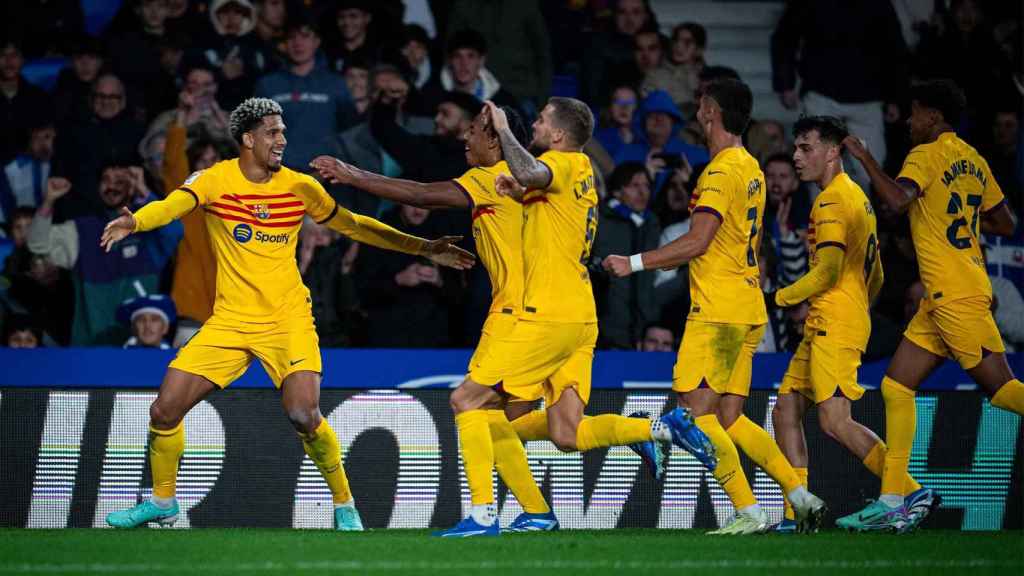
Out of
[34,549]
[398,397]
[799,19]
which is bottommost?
[34,549]

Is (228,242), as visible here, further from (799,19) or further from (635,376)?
(799,19)

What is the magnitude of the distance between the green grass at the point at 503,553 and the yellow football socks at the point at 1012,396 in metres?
0.71

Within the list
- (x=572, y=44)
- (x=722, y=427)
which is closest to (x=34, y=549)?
(x=722, y=427)

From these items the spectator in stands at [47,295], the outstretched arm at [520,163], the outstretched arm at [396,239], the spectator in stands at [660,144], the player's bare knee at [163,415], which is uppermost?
the spectator in stands at [660,144]

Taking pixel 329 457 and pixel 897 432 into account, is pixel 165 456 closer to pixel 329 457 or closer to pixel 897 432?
pixel 329 457

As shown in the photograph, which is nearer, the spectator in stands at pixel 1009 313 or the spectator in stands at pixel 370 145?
the spectator in stands at pixel 1009 313

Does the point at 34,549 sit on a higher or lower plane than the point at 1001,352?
lower

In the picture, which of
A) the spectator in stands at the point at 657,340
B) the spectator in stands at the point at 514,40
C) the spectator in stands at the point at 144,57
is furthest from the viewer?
the spectator in stands at the point at 514,40

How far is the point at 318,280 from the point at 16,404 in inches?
113

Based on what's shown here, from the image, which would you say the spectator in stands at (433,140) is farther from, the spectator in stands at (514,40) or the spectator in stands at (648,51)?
the spectator in stands at (648,51)

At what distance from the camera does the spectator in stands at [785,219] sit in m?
12.1

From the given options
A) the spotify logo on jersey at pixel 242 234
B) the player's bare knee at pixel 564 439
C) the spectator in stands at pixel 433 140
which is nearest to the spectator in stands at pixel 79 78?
the spectator in stands at pixel 433 140

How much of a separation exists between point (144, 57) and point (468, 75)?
112 inches

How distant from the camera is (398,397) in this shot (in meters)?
9.48
